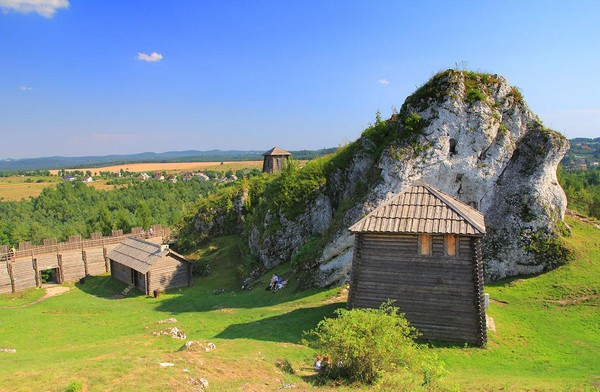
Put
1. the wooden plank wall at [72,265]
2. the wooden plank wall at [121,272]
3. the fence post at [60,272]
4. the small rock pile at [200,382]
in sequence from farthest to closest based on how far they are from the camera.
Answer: the wooden plank wall at [72,265], the fence post at [60,272], the wooden plank wall at [121,272], the small rock pile at [200,382]

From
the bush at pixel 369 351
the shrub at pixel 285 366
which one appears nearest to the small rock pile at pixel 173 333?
the shrub at pixel 285 366

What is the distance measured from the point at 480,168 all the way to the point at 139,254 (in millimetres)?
26865

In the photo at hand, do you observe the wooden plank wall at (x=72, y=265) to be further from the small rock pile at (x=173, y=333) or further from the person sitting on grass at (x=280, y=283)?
the small rock pile at (x=173, y=333)

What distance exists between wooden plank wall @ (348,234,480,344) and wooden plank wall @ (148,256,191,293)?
1937cm

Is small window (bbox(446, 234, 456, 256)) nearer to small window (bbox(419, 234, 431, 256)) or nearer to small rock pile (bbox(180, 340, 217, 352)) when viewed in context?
small window (bbox(419, 234, 431, 256))

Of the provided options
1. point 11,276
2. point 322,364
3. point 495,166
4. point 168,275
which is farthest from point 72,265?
point 495,166

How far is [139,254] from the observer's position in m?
33.1

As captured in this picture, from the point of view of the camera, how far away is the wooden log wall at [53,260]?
1383 inches

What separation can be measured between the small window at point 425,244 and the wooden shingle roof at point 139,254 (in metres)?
21.8

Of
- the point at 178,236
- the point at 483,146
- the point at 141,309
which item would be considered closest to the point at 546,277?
the point at 483,146

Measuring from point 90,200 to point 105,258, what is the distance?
258 ft

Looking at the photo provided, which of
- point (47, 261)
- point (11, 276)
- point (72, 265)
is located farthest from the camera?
point (72, 265)

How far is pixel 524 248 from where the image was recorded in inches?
894

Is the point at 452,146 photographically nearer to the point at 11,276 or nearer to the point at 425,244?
the point at 425,244
